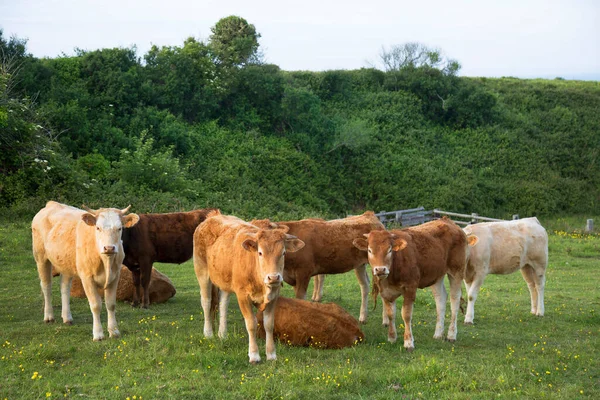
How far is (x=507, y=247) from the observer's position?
50.0ft

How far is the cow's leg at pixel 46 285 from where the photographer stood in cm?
1309

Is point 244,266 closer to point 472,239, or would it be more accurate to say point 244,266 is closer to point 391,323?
point 391,323

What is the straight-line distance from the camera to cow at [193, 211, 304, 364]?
33.3ft

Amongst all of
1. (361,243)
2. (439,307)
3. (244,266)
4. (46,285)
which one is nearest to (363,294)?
(439,307)

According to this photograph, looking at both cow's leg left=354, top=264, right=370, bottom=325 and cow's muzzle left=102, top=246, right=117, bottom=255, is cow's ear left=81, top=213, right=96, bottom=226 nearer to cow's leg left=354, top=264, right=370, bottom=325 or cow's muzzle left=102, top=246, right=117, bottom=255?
cow's muzzle left=102, top=246, right=117, bottom=255

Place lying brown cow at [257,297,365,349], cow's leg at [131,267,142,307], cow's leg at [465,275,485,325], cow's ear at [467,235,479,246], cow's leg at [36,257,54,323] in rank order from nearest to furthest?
1. lying brown cow at [257,297,365,349]
2. cow's leg at [36,257,54,323]
3. cow's ear at [467,235,479,246]
4. cow's leg at [465,275,485,325]
5. cow's leg at [131,267,142,307]

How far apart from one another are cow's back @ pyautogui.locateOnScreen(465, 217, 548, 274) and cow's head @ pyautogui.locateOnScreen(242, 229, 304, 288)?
635cm

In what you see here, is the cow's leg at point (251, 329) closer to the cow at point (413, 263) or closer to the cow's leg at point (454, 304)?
the cow at point (413, 263)

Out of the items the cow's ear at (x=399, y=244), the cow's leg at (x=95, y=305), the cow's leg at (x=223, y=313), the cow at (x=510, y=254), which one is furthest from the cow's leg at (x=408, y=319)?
the cow's leg at (x=95, y=305)

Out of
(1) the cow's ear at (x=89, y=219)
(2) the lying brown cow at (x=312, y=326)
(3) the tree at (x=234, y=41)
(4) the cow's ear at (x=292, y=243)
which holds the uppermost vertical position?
(3) the tree at (x=234, y=41)

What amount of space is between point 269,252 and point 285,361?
5.70ft

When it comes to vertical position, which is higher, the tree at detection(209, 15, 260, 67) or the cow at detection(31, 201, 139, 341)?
the tree at detection(209, 15, 260, 67)

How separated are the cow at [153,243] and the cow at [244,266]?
9.42 feet

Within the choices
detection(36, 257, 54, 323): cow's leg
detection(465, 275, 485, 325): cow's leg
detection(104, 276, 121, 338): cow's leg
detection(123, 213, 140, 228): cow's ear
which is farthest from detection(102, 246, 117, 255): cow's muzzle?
detection(465, 275, 485, 325): cow's leg
